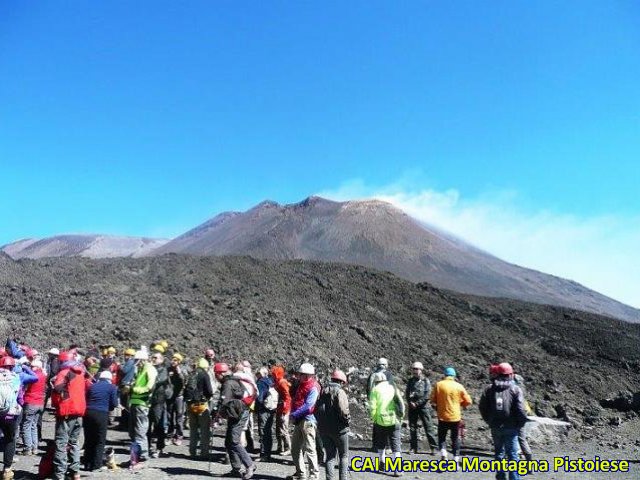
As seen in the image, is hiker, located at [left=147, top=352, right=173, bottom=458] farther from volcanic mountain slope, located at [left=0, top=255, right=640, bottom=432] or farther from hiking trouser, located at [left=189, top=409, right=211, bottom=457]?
volcanic mountain slope, located at [left=0, top=255, right=640, bottom=432]

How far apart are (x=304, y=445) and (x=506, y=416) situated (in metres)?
2.71

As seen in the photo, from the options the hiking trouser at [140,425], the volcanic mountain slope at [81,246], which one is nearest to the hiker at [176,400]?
the hiking trouser at [140,425]

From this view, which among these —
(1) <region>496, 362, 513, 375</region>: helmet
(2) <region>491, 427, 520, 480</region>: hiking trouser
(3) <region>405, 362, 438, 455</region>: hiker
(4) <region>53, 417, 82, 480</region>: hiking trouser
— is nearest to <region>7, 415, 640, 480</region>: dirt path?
(3) <region>405, 362, 438, 455</region>: hiker

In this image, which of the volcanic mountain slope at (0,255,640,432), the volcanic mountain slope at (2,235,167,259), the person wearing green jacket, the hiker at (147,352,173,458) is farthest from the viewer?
the volcanic mountain slope at (2,235,167,259)

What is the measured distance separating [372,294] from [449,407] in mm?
25697

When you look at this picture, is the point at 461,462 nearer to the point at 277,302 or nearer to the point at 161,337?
the point at 161,337

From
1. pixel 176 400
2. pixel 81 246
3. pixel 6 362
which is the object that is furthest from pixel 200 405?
pixel 81 246

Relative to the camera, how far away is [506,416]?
6492mm

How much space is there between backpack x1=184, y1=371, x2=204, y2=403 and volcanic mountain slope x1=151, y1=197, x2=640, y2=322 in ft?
156

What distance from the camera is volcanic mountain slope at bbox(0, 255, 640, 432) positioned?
22.2m

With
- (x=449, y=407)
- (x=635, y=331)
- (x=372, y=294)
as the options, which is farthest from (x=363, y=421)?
(x=635, y=331)

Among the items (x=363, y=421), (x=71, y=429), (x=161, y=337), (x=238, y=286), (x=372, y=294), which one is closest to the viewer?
(x=71, y=429)

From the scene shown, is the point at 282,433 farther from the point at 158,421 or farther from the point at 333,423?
the point at 333,423

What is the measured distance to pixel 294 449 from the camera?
7.41 metres
